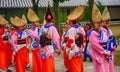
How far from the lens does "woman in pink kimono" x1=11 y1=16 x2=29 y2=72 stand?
11.6 metres

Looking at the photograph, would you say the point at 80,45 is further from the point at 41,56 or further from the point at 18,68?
the point at 18,68

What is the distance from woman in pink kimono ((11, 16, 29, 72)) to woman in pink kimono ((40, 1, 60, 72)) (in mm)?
1078

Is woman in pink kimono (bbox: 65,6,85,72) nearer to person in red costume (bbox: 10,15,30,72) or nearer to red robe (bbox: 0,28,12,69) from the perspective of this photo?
person in red costume (bbox: 10,15,30,72)

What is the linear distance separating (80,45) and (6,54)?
3414mm

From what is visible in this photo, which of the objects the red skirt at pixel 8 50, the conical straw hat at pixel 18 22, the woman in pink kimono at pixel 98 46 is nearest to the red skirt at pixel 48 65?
the conical straw hat at pixel 18 22

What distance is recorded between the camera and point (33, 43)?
12.4 metres

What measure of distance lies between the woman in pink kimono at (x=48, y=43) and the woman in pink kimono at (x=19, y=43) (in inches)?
42.4

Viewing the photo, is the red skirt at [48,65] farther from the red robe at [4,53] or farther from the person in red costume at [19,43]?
the red robe at [4,53]

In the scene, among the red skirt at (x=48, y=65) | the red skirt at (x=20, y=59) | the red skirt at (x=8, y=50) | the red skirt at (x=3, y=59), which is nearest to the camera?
the red skirt at (x=48, y=65)

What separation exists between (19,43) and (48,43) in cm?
134

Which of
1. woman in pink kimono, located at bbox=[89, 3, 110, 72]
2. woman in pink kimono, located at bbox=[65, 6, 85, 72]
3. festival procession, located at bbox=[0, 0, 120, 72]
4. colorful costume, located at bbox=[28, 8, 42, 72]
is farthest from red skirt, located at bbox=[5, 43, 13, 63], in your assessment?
woman in pink kimono, located at bbox=[89, 3, 110, 72]

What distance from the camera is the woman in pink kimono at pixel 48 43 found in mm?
10586

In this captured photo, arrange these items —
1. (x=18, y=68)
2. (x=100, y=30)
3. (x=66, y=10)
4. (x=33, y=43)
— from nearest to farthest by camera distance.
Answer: (x=100, y=30)
(x=18, y=68)
(x=33, y=43)
(x=66, y=10)

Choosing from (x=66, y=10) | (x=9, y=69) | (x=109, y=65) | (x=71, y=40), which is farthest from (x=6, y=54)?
(x=66, y=10)
